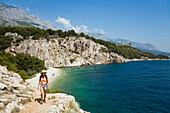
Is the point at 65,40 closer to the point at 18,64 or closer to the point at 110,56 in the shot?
the point at 110,56

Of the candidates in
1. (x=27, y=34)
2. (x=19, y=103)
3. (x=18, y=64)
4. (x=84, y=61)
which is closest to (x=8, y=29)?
(x=27, y=34)

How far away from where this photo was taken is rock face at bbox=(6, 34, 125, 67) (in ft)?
217

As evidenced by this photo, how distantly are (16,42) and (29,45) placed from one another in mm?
9527

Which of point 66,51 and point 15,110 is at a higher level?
point 66,51

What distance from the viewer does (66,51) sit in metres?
86.4

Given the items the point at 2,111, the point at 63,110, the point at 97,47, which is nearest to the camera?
the point at 2,111

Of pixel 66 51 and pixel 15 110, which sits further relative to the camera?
pixel 66 51

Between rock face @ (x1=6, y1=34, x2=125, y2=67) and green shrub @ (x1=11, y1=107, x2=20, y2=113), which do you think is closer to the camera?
green shrub @ (x1=11, y1=107, x2=20, y2=113)

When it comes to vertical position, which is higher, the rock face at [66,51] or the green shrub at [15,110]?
the rock face at [66,51]

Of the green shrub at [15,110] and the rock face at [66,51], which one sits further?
the rock face at [66,51]

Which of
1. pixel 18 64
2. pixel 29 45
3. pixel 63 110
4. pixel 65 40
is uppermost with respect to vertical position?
pixel 65 40

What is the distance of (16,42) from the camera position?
6656 centimetres

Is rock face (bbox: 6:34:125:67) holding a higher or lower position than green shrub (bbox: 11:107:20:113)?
higher

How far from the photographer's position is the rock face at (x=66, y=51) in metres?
66.1
